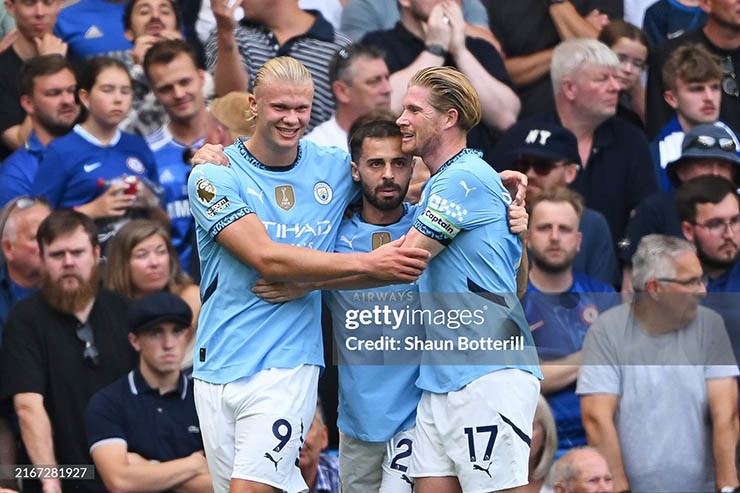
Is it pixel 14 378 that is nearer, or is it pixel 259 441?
pixel 259 441

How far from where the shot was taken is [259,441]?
307 inches

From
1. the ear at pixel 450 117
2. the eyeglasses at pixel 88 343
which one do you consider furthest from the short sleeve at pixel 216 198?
the eyeglasses at pixel 88 343

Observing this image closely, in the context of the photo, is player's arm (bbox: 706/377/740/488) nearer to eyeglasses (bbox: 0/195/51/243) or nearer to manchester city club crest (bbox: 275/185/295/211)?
manchester city club crest (bbox: 275/185/295/211)

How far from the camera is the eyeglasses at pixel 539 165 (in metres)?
10.6

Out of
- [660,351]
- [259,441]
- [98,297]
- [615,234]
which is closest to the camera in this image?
[259,441]

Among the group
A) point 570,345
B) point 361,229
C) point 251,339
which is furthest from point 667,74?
point 251,339

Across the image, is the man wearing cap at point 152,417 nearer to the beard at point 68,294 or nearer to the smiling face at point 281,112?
the beard at point 68,294

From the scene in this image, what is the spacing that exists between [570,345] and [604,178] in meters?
1.85

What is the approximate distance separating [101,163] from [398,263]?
3493 mm

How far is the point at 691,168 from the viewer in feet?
35.8

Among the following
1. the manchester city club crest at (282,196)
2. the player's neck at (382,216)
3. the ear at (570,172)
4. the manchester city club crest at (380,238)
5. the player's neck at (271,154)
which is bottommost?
the manchester city club crest at (380,238)

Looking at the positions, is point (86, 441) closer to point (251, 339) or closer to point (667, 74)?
point (251, 339)

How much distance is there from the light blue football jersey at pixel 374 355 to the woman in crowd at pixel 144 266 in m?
1.91

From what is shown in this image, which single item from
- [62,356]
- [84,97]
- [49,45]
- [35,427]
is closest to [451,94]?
[62,356]
